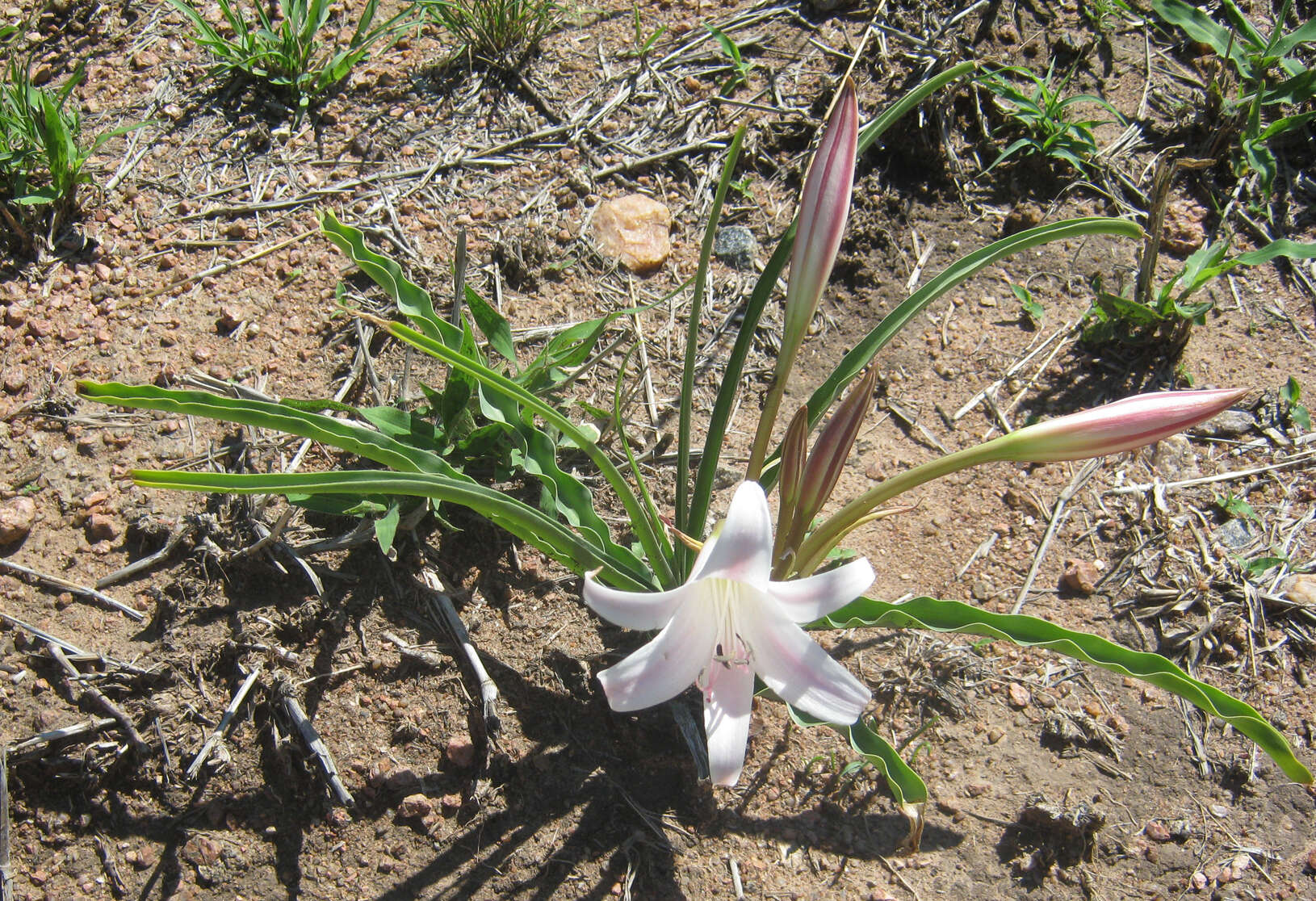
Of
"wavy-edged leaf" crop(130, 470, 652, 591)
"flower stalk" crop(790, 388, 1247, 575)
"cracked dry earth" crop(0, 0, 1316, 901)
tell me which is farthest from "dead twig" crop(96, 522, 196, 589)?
"flower stalk" crop(790, 388, 1247, 575)

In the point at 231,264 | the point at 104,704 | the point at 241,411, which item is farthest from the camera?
the point at 231,264

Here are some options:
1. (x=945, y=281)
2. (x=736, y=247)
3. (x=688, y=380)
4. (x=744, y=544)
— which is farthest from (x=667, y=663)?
(x=736, y=247)

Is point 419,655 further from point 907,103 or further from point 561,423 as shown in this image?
point 907,103

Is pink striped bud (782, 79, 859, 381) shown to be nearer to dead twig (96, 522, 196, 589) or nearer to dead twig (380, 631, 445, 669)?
dead twig (380, 631, 445, 669)

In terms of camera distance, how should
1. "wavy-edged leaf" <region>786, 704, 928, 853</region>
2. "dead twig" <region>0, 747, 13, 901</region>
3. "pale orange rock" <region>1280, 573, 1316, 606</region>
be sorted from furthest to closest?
"pale orange rock" <region>1280, 573, 1316, 606</region>
"dead twig" <region>0, 747, 13, 901</region>
"wavy-edged leaf" <region>786, 704, 928, 853</region>

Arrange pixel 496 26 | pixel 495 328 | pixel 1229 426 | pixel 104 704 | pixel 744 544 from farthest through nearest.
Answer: pixel 496 26
pixel 1229 426
pixel 495 328
pixel 104 704
pixel 744 544

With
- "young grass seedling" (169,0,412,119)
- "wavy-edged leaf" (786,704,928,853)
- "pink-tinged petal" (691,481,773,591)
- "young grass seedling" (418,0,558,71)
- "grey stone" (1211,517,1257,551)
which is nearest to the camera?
"pink-tinged petal" (691,481,773,591)

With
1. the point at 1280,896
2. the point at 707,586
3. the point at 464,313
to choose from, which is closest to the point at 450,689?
the point at 707,586
